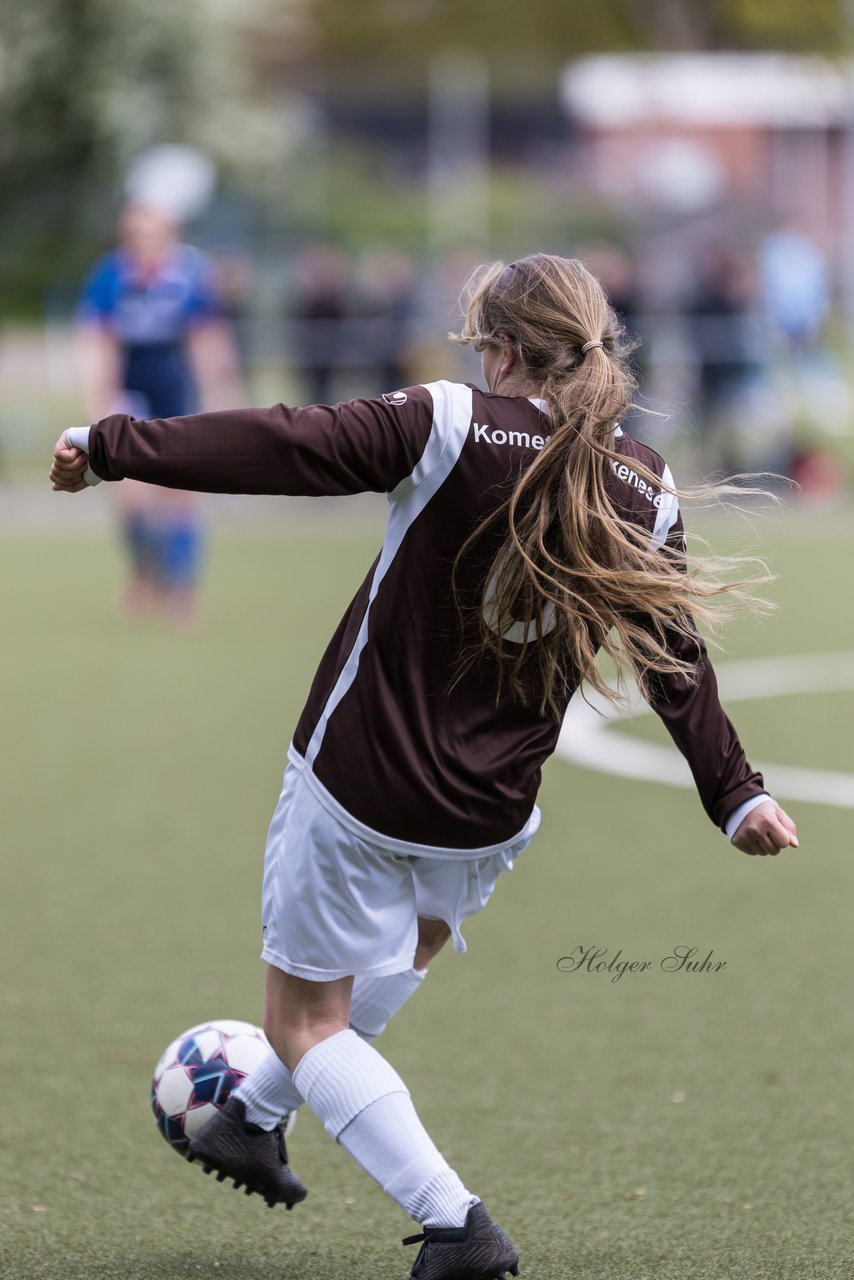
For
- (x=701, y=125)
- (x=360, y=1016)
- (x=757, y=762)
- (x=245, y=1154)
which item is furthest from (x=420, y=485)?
(x=701, y=125)

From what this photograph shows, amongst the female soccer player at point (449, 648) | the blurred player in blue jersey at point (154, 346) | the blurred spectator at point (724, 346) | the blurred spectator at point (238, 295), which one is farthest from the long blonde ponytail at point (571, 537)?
the blurred spectator at point (238, 295)

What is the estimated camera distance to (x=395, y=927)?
338cm

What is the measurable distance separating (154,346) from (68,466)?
27.8ft

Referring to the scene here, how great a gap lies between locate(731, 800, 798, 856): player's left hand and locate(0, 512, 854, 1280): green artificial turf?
78 cm

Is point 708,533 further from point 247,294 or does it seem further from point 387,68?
point 387,68

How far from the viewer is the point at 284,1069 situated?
361cm

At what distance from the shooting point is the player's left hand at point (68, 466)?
310cm

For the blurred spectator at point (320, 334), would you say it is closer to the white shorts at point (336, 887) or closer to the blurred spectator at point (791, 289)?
the blurred spectator at point (791, 289)

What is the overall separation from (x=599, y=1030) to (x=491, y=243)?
100ft

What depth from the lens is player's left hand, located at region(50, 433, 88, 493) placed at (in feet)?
10.2

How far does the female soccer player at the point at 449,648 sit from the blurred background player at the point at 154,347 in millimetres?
7967

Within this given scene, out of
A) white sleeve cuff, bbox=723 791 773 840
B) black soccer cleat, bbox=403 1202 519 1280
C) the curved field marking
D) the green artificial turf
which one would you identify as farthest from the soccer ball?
the curved field marking

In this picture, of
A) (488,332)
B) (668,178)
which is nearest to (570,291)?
(488,332)

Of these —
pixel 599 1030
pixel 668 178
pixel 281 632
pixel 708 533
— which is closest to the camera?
pixel 599 1030
